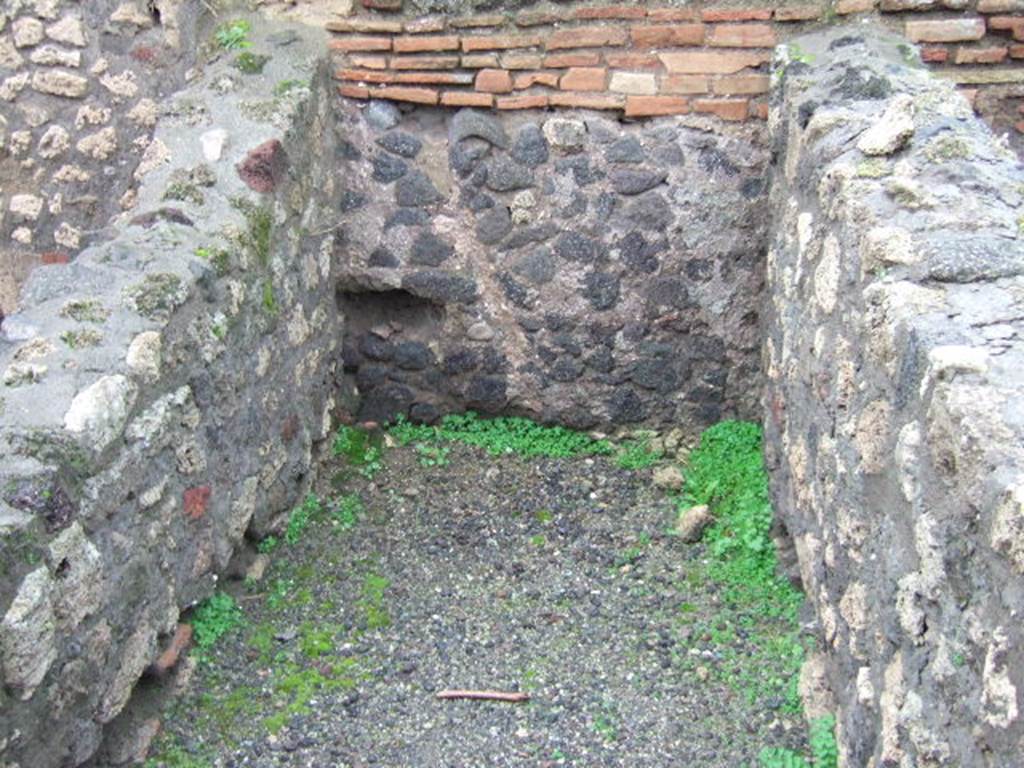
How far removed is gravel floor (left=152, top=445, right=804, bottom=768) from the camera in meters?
3.23

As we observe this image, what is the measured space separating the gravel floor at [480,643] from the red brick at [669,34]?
61.4 inches

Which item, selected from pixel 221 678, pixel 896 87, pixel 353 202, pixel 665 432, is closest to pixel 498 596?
pixel 221 678

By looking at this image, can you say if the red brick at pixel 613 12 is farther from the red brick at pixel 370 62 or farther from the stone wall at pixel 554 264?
the red brick at pixel 370 62

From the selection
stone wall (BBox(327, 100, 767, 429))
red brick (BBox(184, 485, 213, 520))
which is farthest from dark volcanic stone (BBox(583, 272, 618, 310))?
red brick (BBox(184, 485, 213, 520))

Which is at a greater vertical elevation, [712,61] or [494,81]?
[712,61]

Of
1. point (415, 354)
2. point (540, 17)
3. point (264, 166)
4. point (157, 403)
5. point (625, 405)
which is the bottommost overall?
point (625, 405)

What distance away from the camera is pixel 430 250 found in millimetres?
4613

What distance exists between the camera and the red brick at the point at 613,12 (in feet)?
14.0

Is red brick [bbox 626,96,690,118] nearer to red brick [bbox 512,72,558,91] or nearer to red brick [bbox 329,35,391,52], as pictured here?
red brick [bbox 512,72,558,91]

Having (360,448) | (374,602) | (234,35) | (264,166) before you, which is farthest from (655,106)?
(374,602)

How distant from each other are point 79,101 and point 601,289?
217 cm

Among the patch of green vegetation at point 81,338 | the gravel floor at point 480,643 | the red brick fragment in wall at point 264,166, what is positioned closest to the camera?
the patch of green vegetation at point 81,338

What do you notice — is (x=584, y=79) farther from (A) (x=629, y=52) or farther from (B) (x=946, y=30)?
(B) (x=946, y=30)

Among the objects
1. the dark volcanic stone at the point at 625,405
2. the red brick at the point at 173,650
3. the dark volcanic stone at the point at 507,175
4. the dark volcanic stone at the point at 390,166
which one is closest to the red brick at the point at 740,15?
the dark volcanic stone at the point at 507,175
